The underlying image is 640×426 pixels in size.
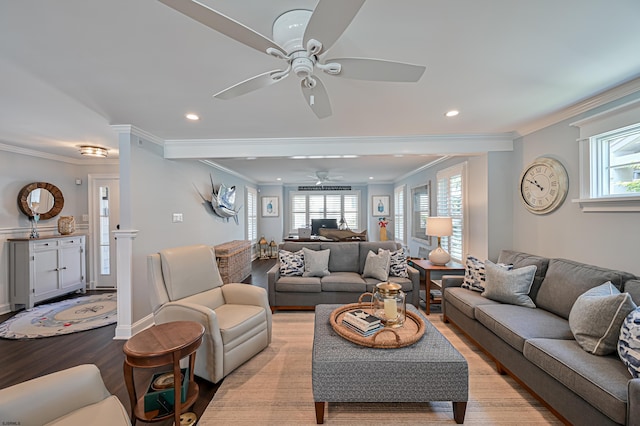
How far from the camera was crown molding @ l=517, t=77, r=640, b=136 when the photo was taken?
7.11 ft

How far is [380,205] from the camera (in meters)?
8.45

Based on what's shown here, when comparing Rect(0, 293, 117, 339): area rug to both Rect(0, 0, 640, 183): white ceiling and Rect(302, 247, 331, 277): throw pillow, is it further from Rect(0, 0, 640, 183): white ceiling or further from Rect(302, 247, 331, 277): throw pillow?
Rect(302, 247, 331, 277): throw pillow

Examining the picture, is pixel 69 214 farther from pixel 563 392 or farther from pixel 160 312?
pixel 563 392

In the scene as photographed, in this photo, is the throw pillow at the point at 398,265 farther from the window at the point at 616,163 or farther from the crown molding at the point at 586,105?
the crown molding at the point at 586,105

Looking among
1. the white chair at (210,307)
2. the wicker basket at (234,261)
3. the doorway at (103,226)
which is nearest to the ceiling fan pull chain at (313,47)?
the white chair at (210,307)

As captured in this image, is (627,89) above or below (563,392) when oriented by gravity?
above

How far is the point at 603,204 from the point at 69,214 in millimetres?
7496

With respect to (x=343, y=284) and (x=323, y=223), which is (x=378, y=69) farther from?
(x=323, y=223)

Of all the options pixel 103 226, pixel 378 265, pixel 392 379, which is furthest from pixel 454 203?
pixel 103 226

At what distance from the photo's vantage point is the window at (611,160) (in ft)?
7.22

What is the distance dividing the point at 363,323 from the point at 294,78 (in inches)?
76.9

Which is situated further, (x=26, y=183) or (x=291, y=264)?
(x=26, y=183)

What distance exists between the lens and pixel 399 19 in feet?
4.66

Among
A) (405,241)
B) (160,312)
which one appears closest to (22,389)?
(160,312)
